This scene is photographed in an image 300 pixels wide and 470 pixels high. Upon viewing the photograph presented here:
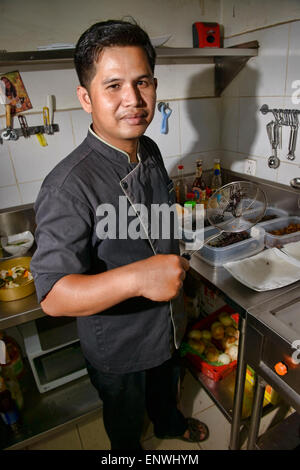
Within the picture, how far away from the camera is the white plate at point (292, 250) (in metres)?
1.12

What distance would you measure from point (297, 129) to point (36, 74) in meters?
1.13

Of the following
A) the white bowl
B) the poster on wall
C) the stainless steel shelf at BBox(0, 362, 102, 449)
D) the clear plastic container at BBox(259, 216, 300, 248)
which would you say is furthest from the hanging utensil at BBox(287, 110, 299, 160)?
the stainless steel shelf at BBox(0, 362, 102, 449)

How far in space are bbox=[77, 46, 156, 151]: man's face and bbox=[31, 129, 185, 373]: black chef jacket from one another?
0.21ft

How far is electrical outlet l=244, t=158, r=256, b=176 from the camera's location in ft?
5.13

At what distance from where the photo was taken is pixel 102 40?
0.67 m

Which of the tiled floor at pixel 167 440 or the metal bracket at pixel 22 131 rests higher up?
the metal bracket at pixel 22 131

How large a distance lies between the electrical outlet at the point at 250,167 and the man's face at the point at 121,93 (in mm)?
961

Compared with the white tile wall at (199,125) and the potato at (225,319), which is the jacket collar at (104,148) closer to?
the white tile wall at (199,125)

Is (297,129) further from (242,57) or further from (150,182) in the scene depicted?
(150,182)

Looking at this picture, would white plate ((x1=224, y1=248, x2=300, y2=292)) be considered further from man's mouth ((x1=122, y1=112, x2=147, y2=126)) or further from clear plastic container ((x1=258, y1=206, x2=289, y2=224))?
man's mouth ((x1=122, y1=112, x2=147, y2=126))

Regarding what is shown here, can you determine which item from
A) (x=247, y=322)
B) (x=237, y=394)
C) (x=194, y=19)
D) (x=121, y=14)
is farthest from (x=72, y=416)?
(x=194, y=19)

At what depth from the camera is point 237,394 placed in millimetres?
1082

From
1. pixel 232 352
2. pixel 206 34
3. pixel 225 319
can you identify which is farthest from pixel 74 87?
pixel 232 352

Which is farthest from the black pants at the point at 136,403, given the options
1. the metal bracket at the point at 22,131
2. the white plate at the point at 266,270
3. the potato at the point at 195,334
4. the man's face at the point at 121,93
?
the metal bracket at the point at 22,131
